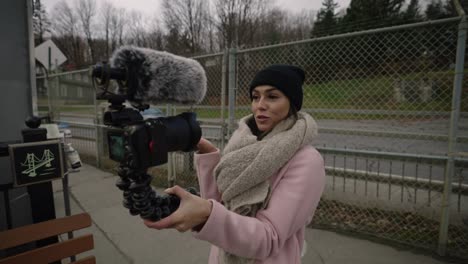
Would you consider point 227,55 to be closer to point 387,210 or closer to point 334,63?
point 334,63

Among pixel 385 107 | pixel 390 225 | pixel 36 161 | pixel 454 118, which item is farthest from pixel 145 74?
pixel 385 107

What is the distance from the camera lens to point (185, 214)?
758 millimetres

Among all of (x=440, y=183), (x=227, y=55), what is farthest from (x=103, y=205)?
(x=440, y=183)

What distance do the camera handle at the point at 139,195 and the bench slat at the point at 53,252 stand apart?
4.42 feet

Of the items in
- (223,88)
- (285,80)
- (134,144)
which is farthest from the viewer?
(223,88)

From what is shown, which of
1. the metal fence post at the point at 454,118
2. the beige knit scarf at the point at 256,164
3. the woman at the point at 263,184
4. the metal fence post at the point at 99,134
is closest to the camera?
the woman at the point at 263,184

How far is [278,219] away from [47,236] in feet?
5.25

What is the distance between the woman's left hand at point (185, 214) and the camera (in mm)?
739

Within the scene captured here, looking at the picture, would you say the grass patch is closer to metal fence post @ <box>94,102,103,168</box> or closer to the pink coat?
the pink coat

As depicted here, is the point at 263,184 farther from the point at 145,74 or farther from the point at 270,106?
the point at 145,74

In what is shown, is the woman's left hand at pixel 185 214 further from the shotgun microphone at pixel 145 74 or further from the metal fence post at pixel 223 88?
the metal fence post at pixel 223 88

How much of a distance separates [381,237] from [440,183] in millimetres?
1256

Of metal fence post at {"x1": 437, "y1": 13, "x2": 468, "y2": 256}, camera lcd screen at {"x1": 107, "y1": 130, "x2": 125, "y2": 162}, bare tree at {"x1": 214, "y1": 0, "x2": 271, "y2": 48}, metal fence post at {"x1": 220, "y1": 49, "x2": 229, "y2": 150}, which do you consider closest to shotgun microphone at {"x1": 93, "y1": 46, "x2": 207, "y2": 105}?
camera lcd screen at {"x1": 107, "y1": 130, "x2": 125, "y2": 162}

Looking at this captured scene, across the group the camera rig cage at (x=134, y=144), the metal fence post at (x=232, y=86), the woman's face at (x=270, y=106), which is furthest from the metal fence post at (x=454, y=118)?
the camera rig cage at (x=134, y=144)
